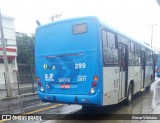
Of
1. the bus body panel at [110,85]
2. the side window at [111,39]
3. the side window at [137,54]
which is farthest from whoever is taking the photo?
the side window at [137,54]

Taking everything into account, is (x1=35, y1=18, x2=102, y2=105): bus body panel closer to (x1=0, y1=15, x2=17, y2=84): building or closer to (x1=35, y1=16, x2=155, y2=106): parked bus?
(x1=35, y1=16, x2=155, y2=106): parked bus

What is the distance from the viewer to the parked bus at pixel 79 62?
678 cm

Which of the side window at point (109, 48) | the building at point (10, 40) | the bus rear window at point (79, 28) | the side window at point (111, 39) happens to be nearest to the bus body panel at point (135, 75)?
the side window at point (109, 48)

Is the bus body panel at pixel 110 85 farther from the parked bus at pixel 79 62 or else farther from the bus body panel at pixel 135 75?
the bus body panel at pixel 135 75

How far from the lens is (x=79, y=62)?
23.1 feet

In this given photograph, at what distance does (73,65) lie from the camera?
7141 millimetres

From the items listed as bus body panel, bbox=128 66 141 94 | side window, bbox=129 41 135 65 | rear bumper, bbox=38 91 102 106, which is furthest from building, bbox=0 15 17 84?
rear bumper, bbox=38 91 102 106

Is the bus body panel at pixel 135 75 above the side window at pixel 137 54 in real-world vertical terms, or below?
below

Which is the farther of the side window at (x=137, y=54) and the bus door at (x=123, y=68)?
the side window at (x=137, y=54)

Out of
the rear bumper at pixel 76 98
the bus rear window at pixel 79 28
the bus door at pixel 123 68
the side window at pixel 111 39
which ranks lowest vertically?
the rear bumper at pixel 76 98

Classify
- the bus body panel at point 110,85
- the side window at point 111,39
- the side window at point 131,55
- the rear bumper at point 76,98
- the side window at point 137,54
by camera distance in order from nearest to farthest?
the rear bumper at point 76,98, the bus body panel at point 110,85, the side window at point 111,39, the side window at point 131,55, the side window at point 137,54

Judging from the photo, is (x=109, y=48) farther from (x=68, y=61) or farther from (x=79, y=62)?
(x=68, y=61)

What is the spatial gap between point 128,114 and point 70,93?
8.13ft

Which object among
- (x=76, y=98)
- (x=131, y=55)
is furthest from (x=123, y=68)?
(x=76, y=98)
